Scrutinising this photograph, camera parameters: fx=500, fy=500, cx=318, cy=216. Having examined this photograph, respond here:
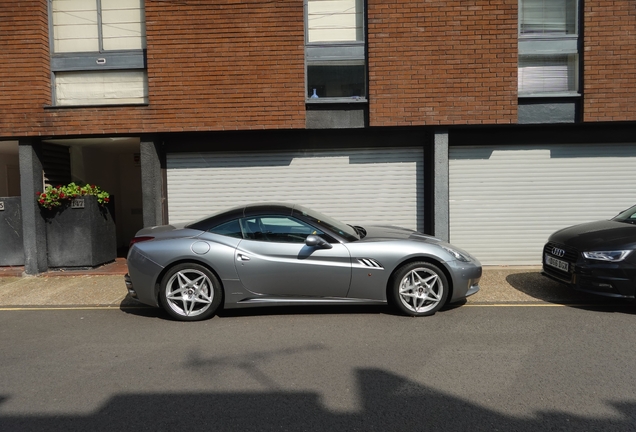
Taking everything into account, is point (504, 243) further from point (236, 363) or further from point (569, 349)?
point (236, 363)

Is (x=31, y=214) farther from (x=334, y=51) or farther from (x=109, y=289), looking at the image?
(x=334, y=51)

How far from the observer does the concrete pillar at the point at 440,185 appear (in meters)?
9.17

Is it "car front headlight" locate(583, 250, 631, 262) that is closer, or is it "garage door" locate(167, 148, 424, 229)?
"car front headlight" locate(583, 250, 631, 262)

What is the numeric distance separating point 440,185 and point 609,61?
3.64m

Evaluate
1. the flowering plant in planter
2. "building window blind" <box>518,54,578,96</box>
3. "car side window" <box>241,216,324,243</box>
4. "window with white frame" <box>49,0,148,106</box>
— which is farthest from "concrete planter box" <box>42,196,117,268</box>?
"building window blind" <box>518,54,578,96</box>

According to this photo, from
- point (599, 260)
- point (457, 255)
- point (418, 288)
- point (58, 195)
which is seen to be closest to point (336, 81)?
point (457, 255)

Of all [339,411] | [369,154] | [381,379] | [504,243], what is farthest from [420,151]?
[339,411]

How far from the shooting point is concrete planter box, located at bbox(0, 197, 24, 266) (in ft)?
32.1

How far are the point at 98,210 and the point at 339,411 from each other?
787cm

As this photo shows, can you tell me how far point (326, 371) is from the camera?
4.34 m

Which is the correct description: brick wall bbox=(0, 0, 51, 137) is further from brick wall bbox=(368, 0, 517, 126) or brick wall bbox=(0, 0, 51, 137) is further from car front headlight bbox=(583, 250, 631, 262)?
car front headlight bbox=(583, 250, 631, 262)


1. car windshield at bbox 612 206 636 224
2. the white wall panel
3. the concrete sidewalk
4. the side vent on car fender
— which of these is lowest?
the concrete sidewalk

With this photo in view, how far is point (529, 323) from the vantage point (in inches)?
226

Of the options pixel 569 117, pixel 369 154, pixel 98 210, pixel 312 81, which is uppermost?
pixel 312 81
